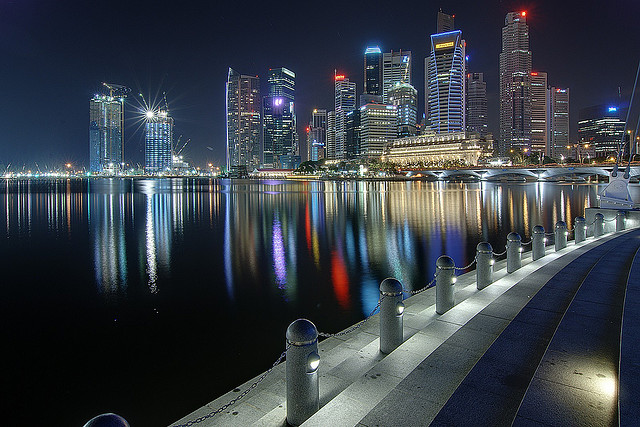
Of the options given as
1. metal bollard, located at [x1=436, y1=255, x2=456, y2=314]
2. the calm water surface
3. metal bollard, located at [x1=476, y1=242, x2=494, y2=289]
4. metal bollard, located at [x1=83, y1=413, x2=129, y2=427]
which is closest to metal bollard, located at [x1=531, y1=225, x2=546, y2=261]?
metal bollard, located at [x1=476, y1=242, x2=494, y2=289]

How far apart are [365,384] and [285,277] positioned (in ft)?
39.5

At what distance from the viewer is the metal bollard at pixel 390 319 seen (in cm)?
700

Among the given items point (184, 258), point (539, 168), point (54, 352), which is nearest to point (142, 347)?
point (54, 352)

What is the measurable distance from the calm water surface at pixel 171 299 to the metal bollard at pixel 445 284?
3254mm

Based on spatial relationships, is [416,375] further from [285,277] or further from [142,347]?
[285,277]

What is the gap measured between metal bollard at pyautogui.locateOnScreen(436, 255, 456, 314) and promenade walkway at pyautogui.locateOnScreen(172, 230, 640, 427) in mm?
283

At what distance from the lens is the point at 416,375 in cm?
557

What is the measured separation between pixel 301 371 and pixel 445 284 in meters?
4.87

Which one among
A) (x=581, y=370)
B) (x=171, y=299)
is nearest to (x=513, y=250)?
(x=581, y=370)

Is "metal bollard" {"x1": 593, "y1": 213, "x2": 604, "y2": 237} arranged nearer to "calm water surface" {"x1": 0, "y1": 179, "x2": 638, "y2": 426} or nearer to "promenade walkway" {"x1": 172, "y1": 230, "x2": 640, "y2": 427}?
"calm water surface" {"x1": 0, "y1": 179, "x2": 638, "y2": 426}

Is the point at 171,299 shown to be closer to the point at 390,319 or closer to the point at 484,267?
the point at 390,319

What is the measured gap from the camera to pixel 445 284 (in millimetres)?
9062

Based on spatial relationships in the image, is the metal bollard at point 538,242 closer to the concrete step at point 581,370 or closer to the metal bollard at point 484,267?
the metal bollard at point 484,267

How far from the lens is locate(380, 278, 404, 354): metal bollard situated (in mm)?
6996
